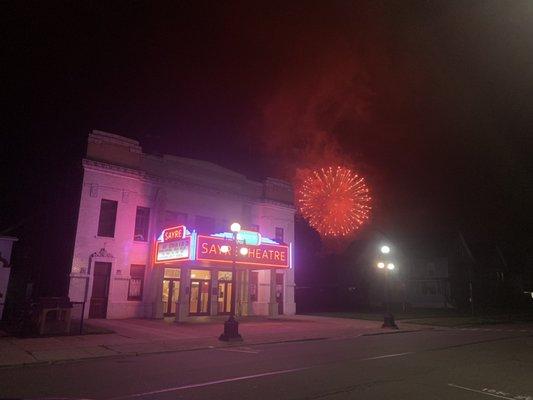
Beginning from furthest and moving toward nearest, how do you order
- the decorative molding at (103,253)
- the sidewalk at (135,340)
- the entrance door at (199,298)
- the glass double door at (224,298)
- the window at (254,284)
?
the window at (254,284), the glass double door at (224,298), the entrance door at (199,298), the decorative molding at (103,253), the sidewalk at (135,340)

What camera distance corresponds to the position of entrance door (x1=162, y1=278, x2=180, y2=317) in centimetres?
2873

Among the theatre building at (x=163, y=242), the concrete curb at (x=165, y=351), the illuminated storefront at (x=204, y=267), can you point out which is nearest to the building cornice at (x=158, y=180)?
the theatre building at (x=163, y=242)

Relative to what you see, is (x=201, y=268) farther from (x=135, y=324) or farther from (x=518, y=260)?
(x=518, y=260)

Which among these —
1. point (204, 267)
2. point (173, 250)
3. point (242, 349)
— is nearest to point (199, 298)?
point (204, 267)

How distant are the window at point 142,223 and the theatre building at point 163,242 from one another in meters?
0.07

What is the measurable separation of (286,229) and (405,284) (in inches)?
1149

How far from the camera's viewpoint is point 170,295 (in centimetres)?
2912

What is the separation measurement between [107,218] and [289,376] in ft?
69.6

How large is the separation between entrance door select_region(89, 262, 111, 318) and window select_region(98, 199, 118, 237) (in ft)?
6.99

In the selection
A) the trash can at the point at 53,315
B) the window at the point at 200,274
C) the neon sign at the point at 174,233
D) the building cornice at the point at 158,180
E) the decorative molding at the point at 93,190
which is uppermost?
the building cornice at the point at 158,180

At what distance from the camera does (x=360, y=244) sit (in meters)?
64.1

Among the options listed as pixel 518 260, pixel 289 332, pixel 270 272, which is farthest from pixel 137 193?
pixel 518 260

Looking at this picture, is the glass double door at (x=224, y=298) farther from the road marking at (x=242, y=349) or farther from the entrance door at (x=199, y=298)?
the road marking at (x=242, y=349)

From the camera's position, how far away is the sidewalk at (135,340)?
1327 centimetres
